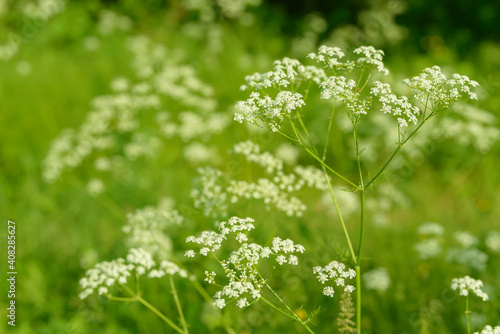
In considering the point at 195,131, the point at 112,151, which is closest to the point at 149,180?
the point at 195,131

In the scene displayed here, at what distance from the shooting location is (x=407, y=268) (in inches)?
191

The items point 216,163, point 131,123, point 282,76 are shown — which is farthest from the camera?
point 216,163

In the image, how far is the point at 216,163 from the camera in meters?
6.91

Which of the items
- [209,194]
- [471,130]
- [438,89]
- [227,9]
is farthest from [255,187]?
[227,9]

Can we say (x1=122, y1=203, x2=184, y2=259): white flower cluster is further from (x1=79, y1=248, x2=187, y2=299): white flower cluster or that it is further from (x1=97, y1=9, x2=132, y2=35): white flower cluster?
(x1=97, y1=9, x2=132, y2=35): white flower cluster

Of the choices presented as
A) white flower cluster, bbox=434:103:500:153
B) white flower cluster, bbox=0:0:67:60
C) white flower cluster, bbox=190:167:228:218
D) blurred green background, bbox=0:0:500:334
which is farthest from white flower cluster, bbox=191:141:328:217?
white flower cluster, bbox=0:0:67:60

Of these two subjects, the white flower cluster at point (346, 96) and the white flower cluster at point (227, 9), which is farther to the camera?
the white flower cluster at point (227, 9)

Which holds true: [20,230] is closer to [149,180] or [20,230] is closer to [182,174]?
[149,180]

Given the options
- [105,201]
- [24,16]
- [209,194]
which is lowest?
[209,194]

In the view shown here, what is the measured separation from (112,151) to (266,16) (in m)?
6.04

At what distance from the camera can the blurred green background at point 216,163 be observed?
4453 millimetres

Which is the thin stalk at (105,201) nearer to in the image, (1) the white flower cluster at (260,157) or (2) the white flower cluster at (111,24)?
(1) the white flower cluster at (260,157)

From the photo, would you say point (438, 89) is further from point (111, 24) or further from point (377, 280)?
point (111, 24)

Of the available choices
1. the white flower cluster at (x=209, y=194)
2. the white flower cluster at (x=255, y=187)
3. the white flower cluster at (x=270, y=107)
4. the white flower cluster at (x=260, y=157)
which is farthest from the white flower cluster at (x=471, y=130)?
the white flower cluster at (x=270, y=107)
